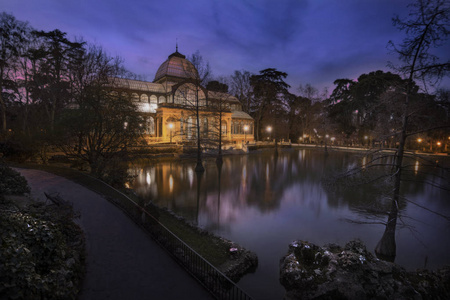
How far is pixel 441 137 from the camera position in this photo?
4181 centimetres

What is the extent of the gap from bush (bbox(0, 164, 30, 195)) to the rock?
507 inches

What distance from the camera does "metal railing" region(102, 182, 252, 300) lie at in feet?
18.6

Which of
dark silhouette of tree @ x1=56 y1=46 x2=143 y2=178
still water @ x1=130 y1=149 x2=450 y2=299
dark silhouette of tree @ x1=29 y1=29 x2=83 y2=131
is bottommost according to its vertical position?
still water @ x1=130 y1=149 x2=450 y2=299

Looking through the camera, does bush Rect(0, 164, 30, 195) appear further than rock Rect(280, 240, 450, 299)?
Yes

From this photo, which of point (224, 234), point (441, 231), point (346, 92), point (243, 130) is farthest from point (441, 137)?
point (224, 234)

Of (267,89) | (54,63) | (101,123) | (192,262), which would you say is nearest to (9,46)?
Result: (54,63)

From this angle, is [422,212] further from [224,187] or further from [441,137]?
[441,137]

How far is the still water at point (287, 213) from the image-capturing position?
902 centimetres

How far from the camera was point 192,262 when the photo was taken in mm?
6496

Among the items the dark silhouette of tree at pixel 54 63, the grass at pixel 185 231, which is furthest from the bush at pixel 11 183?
the dark silhouette of tree at pixel 54 63

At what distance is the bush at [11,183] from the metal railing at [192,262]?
21.2ft

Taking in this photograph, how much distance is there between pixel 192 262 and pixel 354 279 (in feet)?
15.8

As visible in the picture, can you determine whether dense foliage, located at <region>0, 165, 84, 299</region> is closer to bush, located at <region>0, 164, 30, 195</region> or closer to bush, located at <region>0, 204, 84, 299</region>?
bush, located at <region>0, 204, 84, 299</region>

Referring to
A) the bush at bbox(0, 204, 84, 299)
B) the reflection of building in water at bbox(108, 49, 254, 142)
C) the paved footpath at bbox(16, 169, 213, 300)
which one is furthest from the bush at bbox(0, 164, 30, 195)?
the reflection of building in water at bbox(108, 49, 254, 142)
